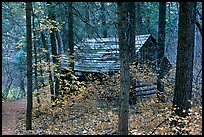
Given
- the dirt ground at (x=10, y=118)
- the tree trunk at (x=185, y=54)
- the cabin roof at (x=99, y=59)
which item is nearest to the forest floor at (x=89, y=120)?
the dirt ground at (x=10, y=118)

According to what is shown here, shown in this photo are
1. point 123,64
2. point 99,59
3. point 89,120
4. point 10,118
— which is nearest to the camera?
point 123,64

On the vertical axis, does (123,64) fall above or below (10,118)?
above

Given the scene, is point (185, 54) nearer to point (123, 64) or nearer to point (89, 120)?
point (123, 64)

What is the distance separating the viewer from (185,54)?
7121 mm

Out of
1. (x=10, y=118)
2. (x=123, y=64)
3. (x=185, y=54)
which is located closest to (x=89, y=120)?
(x=10, y=118)

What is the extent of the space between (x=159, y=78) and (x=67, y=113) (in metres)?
4.64

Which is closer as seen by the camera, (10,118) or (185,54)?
(185,54)

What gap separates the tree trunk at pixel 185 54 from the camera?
23.0ft

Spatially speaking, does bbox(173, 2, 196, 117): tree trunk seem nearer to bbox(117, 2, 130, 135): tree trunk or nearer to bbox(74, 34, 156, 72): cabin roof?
bbox(117, 2, 130, 135): tree trunk

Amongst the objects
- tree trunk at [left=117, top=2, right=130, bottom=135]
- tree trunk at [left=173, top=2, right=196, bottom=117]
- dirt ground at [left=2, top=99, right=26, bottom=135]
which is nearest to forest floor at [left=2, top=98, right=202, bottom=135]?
dirt ground at [left=2, top=99, right=26, bottom=135]

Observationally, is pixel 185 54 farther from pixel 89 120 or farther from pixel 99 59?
pixel 99 59

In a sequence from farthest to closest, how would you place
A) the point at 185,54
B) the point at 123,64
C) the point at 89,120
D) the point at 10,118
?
the point at 10,118 → the point at 89,120 → the point at 185,54 → the point at 123,64

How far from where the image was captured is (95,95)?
42.7 ft

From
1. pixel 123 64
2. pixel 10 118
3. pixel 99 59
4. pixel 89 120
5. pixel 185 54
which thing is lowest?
pixel 10 118
